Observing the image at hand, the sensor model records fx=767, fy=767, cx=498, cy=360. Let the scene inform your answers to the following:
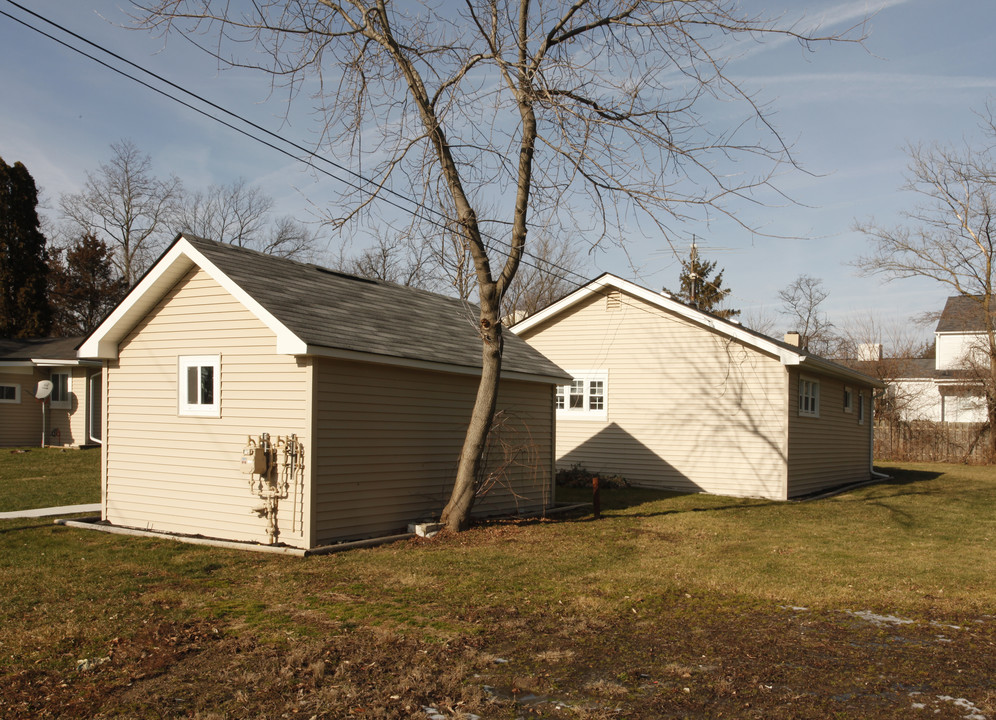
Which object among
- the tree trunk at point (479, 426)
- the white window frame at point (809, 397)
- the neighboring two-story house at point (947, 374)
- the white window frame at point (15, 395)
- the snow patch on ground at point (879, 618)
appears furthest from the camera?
the neighboring two-story house at point (947, 374)

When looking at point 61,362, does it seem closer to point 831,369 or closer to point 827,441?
point 831,369

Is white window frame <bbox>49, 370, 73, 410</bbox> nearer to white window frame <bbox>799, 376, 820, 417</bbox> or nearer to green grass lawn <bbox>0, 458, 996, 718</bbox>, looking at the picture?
green grass lawn <bbox>0, 458, 996, 718</bbox>

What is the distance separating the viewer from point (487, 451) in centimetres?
1291

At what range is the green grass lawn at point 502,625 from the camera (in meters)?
5.09

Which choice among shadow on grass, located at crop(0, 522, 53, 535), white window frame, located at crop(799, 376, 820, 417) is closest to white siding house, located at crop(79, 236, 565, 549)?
shadow on grass, located at crop(0, 522, 53, 535)

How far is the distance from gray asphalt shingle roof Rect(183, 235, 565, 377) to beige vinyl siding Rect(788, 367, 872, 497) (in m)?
6.66

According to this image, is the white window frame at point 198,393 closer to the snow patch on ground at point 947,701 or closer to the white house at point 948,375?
the snow patch on ground at point 947,701

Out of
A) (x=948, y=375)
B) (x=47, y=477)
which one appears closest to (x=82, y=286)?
(x=47, y=477)

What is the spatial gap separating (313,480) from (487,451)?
3.77 metres

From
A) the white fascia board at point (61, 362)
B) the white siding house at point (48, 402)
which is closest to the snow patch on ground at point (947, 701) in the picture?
the white fascia board at point (61, 362)

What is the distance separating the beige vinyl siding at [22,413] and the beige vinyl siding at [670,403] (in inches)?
A: 689

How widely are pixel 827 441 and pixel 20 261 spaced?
113 ft

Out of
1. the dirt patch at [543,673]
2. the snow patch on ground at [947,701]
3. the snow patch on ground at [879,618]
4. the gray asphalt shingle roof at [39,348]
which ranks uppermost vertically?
the gray asphalt shingle roof at [39,348]

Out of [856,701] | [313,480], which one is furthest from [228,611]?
[856,701]
